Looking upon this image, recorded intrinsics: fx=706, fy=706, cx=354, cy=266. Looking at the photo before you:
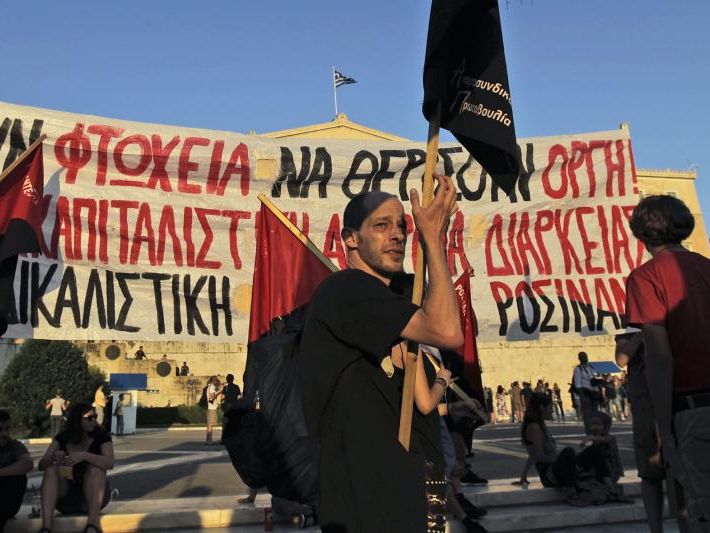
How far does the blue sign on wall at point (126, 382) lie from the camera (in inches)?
1017

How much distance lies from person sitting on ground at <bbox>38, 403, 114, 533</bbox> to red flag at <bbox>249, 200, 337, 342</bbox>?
1.70 metres

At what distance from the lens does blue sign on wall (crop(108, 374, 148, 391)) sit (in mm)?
25828

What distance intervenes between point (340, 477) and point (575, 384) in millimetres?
10216

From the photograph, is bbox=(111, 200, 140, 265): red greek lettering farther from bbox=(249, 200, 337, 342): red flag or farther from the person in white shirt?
the person in white shirt

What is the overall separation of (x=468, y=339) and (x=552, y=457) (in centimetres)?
178

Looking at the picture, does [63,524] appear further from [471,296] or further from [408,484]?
[408,484]

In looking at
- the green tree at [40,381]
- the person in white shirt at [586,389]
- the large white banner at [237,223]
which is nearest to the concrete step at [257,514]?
the large white banner at [237,223]

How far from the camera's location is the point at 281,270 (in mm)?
6332

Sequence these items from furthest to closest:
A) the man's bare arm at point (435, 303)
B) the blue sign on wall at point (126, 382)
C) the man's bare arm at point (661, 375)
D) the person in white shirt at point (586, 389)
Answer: the blue sign on wall at point (126, 382) → the person in white shirt at point (586, 389) → the man's bare arm at point (661, 375) → the man's bare arm at point (435, 303)

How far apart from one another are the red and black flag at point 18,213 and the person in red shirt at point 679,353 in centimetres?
434

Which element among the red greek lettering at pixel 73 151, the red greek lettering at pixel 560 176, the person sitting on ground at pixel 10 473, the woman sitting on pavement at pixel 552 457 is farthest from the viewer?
the red greek lettering at pixel 560 176

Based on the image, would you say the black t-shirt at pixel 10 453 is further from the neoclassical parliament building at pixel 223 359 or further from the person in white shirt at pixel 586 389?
the neoclassical parliament building at pixel 223 359

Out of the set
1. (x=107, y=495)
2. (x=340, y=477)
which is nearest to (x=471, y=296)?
(x=107, y=495)

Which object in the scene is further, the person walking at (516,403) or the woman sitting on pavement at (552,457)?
the person walking at (516,403)
